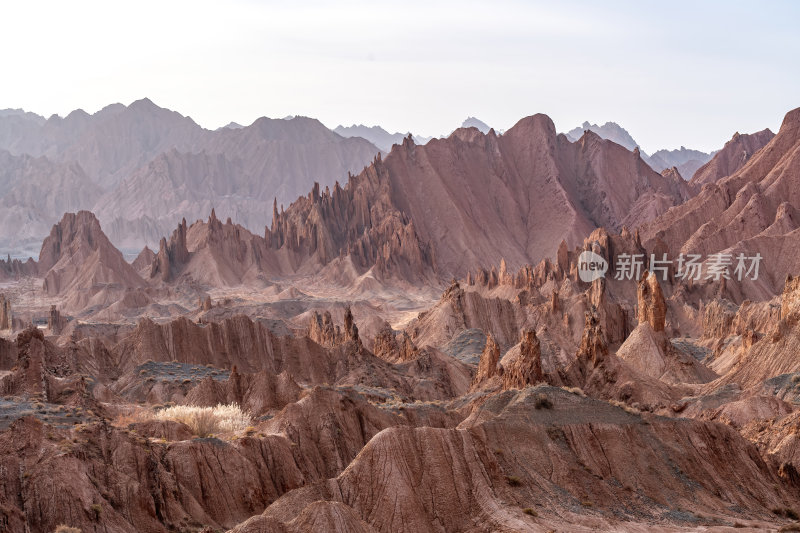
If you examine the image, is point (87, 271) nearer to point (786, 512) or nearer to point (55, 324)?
point (55, 324)

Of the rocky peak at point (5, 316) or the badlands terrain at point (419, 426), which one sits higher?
the badlands terrain at point (419, 426)

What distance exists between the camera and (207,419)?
42.2m

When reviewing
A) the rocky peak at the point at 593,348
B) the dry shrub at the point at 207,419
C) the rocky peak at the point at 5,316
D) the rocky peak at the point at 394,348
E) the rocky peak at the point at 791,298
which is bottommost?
the rocky peak at the point at 5,316

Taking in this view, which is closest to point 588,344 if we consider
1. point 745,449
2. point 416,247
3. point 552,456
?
point 745,449

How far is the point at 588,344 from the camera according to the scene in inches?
2504

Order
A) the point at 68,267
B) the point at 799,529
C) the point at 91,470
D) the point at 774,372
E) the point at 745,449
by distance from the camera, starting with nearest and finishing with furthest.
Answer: the point at 91,470, the point at 799,529, the point at 745,449, the point at 774,372, the point at 68,267

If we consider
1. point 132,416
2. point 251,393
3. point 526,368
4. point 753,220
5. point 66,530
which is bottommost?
point 251,393

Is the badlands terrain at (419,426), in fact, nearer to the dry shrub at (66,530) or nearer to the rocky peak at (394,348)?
the dry shrub at (66,530)

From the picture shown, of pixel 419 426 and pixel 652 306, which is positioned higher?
pixel 652 306

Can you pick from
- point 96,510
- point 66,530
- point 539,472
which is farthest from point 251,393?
point 66,530

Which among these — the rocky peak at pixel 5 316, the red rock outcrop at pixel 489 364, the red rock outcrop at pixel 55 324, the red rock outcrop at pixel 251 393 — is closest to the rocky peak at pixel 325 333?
the red rock outcrop at pixel 489 364

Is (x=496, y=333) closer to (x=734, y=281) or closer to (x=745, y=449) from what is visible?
(x=734, y=281)

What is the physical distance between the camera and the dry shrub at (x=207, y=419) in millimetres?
41091

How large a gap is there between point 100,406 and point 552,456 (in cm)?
2037
